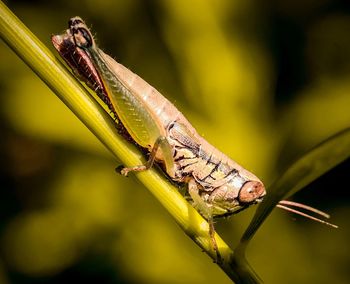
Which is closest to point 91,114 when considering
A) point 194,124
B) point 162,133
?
point 162,133

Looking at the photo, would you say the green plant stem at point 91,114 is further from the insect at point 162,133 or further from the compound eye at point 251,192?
the compound eye at point 251,192

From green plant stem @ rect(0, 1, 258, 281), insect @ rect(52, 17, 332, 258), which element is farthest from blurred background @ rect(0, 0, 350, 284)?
green plant stem @ rect(0, 1, 258, 281)

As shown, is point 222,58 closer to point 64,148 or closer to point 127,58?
point 127,58

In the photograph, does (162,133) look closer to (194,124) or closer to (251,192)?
(251,192)

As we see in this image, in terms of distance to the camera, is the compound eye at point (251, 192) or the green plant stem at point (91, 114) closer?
the green plant stem at point (91, 114)

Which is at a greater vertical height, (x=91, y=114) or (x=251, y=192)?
(x=251, y=192)

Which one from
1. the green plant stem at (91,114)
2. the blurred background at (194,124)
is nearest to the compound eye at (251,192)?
the blurred background at (194,124)

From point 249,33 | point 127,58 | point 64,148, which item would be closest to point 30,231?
point 64,148
